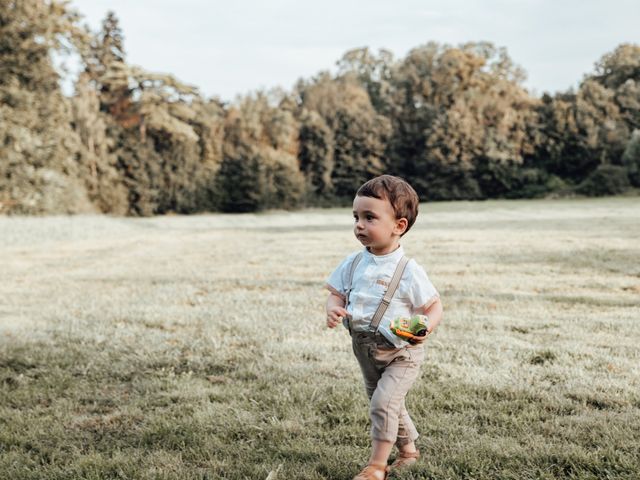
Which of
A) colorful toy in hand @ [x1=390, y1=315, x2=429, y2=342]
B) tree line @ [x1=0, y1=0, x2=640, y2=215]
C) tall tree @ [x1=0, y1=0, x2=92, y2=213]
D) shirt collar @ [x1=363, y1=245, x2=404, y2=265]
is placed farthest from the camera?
tree line @ [x1=0, y1=0, x2=640, y2=215]

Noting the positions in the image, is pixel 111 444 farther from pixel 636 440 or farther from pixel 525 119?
pixel 525 119

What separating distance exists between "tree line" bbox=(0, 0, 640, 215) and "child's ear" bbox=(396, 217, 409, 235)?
2959 cm

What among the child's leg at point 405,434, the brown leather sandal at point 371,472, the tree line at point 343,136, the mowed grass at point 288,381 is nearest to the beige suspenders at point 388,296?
the child's leg at point 405,434

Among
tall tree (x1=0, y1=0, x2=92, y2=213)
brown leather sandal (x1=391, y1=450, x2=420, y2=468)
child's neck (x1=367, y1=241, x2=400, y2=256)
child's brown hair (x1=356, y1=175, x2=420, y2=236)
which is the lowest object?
brown leather sandal (x1=391, y1=450, x2=420, y2=468)

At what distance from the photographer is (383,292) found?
279cm

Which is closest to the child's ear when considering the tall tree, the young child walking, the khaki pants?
the young child walking

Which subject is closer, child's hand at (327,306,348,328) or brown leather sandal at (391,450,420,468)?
child's hand at (327,306,348,328)

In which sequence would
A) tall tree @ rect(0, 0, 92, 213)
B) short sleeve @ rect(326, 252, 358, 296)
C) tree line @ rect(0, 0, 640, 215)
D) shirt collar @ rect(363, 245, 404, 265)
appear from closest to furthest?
1. shirt collar @ rect(363, 245, 404, 265)
2. short sleeve @ rect(326, 252, 358, 296)
3. tall tree @ rect(0, 0, 92, 213)
4. tree line @ rect(0, 0, 640, 215)

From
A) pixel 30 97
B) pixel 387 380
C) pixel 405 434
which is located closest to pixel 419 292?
pixel 387 380

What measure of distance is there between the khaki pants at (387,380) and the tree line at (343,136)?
29.6 meters

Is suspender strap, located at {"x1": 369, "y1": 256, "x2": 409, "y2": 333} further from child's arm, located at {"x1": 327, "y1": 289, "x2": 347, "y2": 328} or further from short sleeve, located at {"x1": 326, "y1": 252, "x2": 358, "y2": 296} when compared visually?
short sleeve, located at {"x1": 326, "y1": 252, "x2": 358, "y2": 296}

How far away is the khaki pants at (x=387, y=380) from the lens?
2.73 meters

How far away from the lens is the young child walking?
2.73m

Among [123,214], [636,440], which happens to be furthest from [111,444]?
[123,214]
